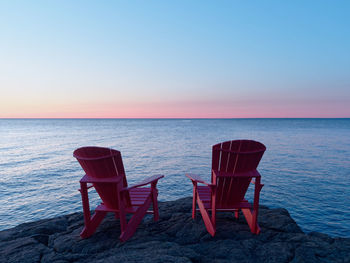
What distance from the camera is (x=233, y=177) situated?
3676 mm

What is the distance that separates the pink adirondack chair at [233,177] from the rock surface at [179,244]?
31cm

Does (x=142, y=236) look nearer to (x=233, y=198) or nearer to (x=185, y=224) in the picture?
(x=185, y=224)

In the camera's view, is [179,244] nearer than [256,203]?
Yes

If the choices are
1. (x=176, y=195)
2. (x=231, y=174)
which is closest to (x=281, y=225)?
(x=231, y=174)

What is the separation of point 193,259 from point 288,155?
1451 cm

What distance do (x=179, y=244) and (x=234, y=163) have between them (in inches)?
62.4

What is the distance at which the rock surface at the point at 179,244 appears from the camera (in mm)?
3086

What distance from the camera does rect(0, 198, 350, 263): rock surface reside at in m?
3.09

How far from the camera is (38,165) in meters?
13.2

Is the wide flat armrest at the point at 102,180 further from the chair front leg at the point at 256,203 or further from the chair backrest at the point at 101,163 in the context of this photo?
the chair front leg at the point at 256,203

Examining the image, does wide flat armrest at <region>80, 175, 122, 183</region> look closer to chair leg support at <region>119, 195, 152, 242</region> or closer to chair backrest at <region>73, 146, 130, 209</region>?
chair backrest at <region>73, 146, 130, 209</region>

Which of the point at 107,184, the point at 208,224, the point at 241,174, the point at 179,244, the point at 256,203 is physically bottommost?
the point at 179,244

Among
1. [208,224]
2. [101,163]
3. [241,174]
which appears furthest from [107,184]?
[241,174]

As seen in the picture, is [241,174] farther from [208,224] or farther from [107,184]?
[107,184]
